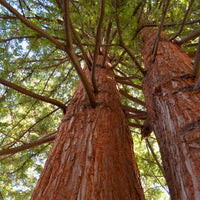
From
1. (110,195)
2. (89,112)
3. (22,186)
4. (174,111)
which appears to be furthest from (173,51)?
(22,186)

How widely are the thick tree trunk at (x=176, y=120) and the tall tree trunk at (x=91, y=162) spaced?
31cm

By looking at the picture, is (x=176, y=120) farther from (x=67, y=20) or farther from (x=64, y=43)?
(x=64, y=43)

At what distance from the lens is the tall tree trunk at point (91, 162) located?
1021 millimetres

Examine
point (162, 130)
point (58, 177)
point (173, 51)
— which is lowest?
point (58, 177)

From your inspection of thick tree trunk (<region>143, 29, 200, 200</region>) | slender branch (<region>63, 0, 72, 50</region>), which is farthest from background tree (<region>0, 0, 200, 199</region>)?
thick tree trunk (<region>143, 29, 200, 200</region>)

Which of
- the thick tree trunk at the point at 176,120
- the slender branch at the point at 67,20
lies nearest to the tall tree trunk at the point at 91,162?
the thick tree trunk at the point at 176,120

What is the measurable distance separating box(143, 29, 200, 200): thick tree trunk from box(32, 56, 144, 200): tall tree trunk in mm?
315

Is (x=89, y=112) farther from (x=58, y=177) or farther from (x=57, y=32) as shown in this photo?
(x=57, y=32)

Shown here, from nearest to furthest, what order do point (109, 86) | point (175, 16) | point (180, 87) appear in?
point (180, 87) → point (175, 16) → point (109, 86)

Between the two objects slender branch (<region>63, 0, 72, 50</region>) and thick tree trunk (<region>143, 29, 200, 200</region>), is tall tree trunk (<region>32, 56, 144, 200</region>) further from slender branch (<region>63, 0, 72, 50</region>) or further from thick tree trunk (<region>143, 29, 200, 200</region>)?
slender branch (<region>63, 0, 72, 50</region>)

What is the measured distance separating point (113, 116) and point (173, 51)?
51.4 inches

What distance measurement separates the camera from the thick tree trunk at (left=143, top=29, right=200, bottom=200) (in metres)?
1.02

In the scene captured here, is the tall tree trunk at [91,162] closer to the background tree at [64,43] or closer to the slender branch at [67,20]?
the background tree at [64,43]

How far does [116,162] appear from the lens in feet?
4.05
